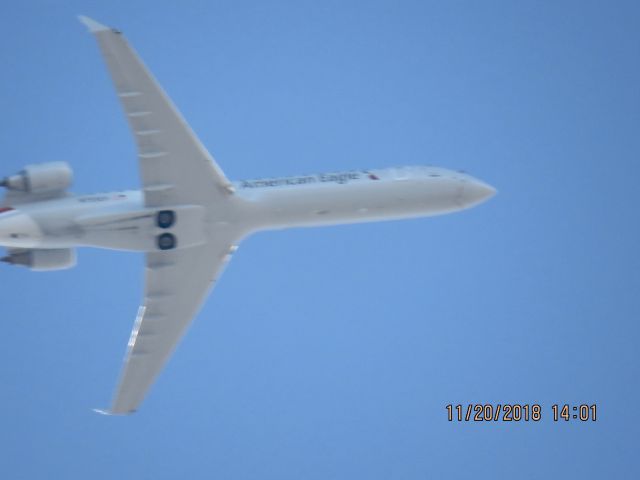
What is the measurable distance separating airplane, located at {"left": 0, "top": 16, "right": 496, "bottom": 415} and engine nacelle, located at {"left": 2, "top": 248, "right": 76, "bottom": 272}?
0.04 meters

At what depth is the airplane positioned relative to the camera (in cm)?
3897

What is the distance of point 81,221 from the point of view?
128ft

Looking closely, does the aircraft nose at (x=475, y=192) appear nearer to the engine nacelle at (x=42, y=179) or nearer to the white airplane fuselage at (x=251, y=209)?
the white airplane fuselage at (x=251, y=209)

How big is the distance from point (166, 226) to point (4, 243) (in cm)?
604

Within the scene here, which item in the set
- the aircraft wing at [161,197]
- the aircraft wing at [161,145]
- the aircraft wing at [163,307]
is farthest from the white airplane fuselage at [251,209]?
the aircraft wing at [163,307]

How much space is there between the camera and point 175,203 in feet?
131

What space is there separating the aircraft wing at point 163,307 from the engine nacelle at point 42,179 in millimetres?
4586

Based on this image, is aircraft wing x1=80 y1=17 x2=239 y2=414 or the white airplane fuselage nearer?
aircraft wing x1=80 y1=17 x2=239 y2=414

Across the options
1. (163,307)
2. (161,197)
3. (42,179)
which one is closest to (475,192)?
(161,197)

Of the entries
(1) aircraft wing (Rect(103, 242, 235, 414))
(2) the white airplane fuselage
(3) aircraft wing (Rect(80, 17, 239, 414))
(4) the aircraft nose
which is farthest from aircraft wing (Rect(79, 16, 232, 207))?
(4) the aircraft nose

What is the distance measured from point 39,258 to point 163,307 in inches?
221

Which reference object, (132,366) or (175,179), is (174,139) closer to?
(175,179)

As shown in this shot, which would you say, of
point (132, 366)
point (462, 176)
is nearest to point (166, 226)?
point (132, 366)

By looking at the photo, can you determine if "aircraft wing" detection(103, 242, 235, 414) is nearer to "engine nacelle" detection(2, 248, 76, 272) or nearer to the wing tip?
"engine nacelle" detection(2, 248, 76, 272)
